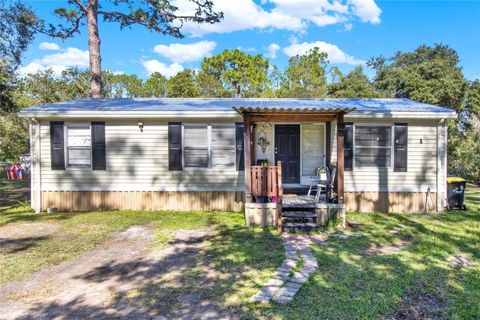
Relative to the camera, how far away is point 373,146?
8.35 m

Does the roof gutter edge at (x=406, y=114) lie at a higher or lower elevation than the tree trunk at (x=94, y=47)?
lower

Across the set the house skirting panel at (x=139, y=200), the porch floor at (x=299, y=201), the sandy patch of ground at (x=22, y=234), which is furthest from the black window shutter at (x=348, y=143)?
the sandy patch of ground at (x=22, y=234)

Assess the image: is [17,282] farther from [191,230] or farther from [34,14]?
[34,14]

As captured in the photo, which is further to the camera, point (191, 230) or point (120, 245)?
point (191, 230)

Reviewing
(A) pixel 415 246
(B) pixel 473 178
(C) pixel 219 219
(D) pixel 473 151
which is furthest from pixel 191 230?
(B) pixel 473 178

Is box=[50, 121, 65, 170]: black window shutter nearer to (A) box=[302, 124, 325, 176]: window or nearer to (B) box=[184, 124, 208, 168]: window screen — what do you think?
(B) box=[184, 124, 208, 168]: window screen

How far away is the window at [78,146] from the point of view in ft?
27.4

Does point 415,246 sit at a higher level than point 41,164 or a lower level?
lower

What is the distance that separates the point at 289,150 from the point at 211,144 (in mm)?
2339

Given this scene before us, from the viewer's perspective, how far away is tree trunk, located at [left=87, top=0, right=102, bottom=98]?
1322 cm

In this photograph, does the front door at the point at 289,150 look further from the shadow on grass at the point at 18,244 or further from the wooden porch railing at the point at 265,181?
the shadow on grass at the point at 18,244

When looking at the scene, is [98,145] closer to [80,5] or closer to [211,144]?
[211,144]

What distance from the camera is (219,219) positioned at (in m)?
7.52

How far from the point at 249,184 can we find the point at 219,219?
1.27 meters
